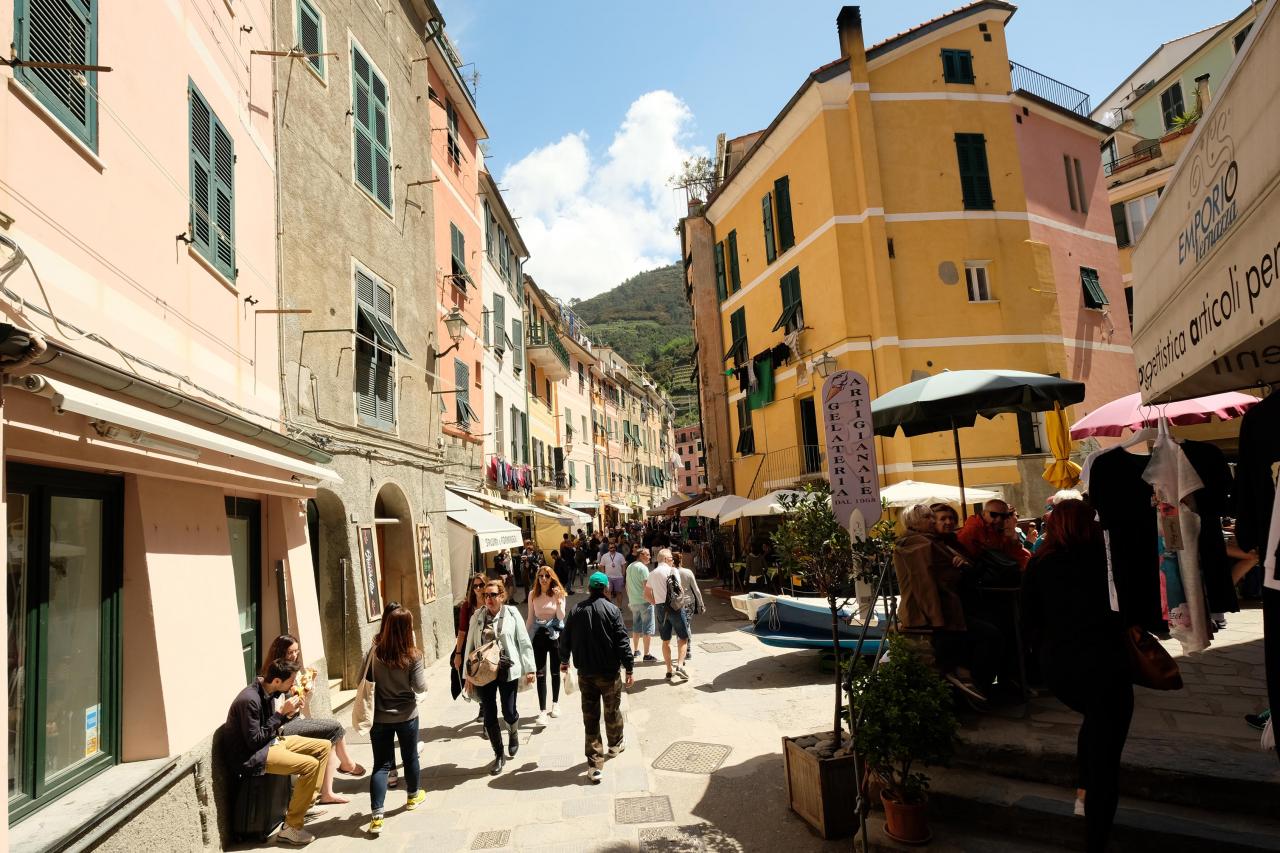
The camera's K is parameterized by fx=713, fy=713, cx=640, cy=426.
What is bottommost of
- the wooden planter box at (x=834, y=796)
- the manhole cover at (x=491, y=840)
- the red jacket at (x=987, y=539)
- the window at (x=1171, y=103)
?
the manhole cover at (x=491, y=840)

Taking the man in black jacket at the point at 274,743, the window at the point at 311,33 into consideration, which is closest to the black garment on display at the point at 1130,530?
the man in black jacket at the point at 274,743

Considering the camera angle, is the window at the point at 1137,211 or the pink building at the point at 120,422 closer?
the pink building at the point at 120,422

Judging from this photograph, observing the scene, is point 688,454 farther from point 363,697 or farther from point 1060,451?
point 363,697

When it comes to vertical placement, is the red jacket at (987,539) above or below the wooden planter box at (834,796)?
above

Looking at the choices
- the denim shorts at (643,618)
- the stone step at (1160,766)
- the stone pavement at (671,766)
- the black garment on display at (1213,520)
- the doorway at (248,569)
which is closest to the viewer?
the black garment on display at (1213,520)

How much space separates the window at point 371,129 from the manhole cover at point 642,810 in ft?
31.1

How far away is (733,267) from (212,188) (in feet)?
57.0

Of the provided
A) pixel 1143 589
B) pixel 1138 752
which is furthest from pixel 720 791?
pixel 1143 589

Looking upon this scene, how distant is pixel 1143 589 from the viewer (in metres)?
3.48

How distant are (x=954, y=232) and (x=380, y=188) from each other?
13.1m

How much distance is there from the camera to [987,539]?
6043mm

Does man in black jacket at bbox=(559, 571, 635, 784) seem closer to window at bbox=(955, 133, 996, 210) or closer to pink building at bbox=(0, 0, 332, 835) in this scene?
pink building at bbox=(0, 0, 332, 835)

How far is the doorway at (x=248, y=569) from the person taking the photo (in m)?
7.18

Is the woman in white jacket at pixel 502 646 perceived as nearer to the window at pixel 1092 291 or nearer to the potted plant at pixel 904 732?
the potted plant at pixel 904 732
